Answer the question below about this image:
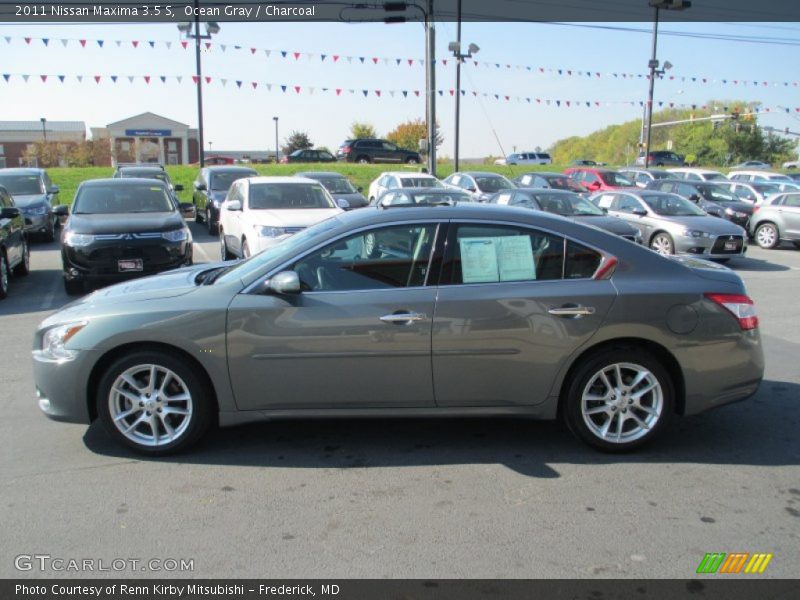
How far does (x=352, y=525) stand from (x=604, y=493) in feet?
4.75

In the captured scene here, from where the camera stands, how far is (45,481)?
160 inches

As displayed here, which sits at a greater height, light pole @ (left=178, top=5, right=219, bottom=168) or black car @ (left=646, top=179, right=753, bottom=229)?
light pole @ (left=178, top=5, right=219, bottom=168)

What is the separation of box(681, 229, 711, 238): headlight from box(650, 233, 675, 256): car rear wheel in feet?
1.01

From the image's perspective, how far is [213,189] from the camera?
61.2ft

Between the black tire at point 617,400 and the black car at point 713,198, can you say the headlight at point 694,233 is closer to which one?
the black car at point 713,198

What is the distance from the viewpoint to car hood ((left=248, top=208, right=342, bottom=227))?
428 inches

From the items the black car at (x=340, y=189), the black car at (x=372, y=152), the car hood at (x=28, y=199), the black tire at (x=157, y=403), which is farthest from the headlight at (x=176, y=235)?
the black car at (x=372, y=152)

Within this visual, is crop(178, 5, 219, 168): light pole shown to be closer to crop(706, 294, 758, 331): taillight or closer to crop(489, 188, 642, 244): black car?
crop(489, 188, 642, 244): black car

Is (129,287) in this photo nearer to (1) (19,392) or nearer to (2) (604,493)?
(1) (19,392)

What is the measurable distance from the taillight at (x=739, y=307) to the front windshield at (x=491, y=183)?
16.6m

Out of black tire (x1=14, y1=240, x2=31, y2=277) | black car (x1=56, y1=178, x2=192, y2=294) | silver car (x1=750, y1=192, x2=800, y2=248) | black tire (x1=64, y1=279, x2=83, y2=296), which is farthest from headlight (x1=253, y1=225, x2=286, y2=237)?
silver car (x1=750, y1=192, x2=800, y2=248)

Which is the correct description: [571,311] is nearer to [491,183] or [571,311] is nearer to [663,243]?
[663,243]

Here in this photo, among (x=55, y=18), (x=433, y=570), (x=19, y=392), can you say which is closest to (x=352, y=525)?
(x=433, y=570)

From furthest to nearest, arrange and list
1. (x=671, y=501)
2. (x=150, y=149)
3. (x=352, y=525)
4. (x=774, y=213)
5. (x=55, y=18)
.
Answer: (x=150, y=149), (x=55, y=18), (x=774, y=213), (x=671, y=501), (x=352, y=525)
